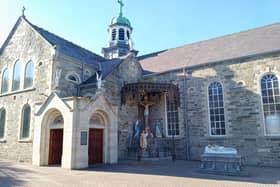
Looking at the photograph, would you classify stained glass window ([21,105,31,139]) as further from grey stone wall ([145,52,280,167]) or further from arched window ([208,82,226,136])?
arched window ([208,82,226,136])

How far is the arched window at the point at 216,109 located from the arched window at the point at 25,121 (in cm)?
1255

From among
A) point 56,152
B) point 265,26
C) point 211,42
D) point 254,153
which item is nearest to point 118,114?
point 56,152

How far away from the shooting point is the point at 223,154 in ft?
34.7

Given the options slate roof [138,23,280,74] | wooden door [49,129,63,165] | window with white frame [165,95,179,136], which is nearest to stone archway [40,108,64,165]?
wooden door [49,129,63,165]

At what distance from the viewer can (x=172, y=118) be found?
57.9 feet

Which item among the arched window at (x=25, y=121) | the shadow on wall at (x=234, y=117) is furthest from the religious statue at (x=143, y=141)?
the arched window at (x=25, y=121)

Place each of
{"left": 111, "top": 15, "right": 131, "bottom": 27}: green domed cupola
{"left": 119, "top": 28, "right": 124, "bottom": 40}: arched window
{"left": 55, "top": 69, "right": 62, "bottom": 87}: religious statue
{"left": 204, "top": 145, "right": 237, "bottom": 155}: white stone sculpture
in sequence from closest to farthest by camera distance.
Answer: {"left": 204, "top": 145, "right": 237, "bottom": 155}: white stone sculpture, {"left": 55, "top": 69, "right": 62, "bottom": 87}: religious statue, {"left": 111, "top": 15, "right": 131, "bottom": 27}: green domed cupola, {"left": 119, "top": 28, "right": 124, "bottom": 40}: arched window

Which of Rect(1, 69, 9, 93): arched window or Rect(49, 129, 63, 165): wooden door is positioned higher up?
Rect(1, 69, 9, 93): arched window

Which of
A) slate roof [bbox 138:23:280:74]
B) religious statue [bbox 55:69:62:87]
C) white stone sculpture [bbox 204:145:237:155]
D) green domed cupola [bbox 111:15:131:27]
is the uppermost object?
green domed cupola [bbox 111:15:131:27]

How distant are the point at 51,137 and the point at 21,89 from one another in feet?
17.2

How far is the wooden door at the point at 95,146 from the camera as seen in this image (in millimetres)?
13461

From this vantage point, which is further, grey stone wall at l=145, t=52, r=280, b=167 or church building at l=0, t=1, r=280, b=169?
grey stone wall at l=145, t=52, r=280, b=167

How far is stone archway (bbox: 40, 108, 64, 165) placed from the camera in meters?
13.2

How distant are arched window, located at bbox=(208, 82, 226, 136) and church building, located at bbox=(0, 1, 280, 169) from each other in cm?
7
